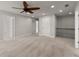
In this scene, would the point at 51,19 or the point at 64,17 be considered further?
the point at 64,17

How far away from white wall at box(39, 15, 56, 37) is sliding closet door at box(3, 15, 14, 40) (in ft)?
13.6

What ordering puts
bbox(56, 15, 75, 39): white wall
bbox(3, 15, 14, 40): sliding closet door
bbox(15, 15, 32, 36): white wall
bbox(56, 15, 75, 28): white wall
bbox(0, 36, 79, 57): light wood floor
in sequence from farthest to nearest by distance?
bbox(56, 15, 75, 28): white wall → bbox(56, 15, 75, 39): white wall → bbox(15, 15, 32, 36): white wall → bbox(3, 15, 14, 40): sliding closet door → bbox(0, 36, 79, 57): light wood floor

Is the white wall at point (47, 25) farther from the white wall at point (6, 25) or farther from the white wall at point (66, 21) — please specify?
the white wall at point (6, 25)

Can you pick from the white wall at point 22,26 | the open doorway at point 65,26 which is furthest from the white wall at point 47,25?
the white wall at point 22,26

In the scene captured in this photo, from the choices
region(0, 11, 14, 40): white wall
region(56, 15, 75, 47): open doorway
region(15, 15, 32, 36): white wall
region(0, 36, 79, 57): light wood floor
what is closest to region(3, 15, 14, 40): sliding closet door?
region(0, 11, 14, 40): white wall

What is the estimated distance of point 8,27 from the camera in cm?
911

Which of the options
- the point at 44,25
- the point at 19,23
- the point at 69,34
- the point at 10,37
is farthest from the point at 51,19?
the point at 10,37

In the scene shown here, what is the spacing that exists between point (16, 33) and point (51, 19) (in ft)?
12.5

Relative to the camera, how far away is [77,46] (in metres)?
5.97

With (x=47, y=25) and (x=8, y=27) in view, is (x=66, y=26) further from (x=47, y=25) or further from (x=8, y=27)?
(x=8, y=27)

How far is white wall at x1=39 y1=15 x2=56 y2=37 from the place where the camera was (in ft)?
37.9

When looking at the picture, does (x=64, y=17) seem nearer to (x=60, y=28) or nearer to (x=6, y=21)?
(x=60, y=28)

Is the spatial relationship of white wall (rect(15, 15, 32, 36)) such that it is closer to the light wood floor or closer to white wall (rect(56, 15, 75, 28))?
white wall (rect(56, 15, 75, 28))

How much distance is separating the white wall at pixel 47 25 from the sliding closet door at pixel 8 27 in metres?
4.14
